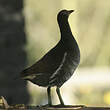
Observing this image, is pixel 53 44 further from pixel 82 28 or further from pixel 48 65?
pixel 48 65

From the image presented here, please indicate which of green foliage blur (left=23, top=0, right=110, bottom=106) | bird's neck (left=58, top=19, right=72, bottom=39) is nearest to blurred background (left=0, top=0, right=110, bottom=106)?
green foliage blur (left=23, top=0, right=110, bottom=106)

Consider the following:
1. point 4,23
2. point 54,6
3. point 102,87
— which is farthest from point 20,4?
point 54,6

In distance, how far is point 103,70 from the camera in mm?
10305

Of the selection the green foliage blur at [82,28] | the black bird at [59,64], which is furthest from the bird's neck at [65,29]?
the green foliage blur at [82,28]

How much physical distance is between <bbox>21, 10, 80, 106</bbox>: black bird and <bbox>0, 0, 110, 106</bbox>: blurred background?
2.86 m

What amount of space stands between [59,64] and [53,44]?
7.77 metres

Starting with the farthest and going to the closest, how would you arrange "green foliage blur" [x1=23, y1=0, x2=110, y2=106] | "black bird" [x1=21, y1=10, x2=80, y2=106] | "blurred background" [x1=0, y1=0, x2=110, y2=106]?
"green foliage blur" [x1=23, y1=0, x2=110, y2=106], "blurred background" [x1=0, y1=0, x2=110, y2=106], "black bird" [x1=21, y1=10, x2=80, y2=106]

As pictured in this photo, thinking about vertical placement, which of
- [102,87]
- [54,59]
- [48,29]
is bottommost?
[102,87]

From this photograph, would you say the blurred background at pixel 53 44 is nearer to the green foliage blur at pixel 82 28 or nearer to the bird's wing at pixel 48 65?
the green foliage blur at pixel 82 28

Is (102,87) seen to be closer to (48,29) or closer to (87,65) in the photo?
(87,65)

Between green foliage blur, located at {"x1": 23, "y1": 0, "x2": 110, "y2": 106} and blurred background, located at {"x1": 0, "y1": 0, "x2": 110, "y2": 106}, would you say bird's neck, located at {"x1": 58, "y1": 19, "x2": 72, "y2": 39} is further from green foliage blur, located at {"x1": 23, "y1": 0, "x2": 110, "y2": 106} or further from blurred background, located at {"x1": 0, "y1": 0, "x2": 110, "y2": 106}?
green foliage blur, located at {"x1": 23, "y1": 0, "x2": 110, "y2": 106}

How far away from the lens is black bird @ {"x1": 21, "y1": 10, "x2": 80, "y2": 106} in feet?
7.58

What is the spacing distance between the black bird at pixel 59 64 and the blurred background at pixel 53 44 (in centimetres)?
286

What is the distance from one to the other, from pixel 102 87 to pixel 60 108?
297 inches
